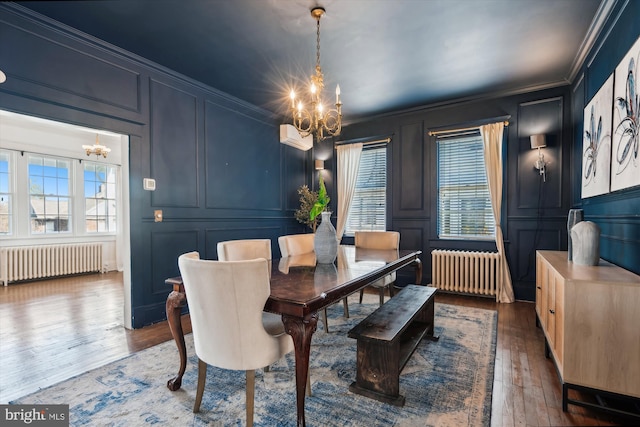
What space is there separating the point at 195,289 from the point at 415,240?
148 inches

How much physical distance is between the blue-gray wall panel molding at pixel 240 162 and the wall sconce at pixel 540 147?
359 cm

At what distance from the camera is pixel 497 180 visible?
3.96 m

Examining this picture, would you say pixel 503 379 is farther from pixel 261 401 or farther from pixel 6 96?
pixel 6 96

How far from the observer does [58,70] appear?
99.4 inches

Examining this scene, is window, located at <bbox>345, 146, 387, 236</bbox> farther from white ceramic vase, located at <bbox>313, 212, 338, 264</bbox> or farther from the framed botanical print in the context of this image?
white ceramic vase, located at <bbox>313, 212, 338, 264</bbox>

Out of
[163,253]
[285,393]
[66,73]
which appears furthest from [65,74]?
[285,393]

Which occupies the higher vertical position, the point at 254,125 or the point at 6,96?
the point at 254,125

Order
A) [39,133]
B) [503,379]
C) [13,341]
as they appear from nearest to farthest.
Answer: [503,379] < [13,341] < [39,133]

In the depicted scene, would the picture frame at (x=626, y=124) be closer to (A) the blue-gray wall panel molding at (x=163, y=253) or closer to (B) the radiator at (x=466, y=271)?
(B) the radiator at (x=466, y=271)

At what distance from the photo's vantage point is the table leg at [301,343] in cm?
145

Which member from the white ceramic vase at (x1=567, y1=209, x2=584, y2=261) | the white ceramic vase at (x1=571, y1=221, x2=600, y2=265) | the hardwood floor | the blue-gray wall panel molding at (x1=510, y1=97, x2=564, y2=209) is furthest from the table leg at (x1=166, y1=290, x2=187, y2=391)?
the blue-gray wall panel molding at (x1=510, y1=97, x2=564, y2=209)

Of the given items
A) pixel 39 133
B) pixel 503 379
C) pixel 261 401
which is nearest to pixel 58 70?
Answer: pixel 261 401

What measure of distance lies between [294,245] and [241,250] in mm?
605

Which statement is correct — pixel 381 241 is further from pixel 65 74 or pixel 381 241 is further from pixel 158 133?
pixel 65 74
